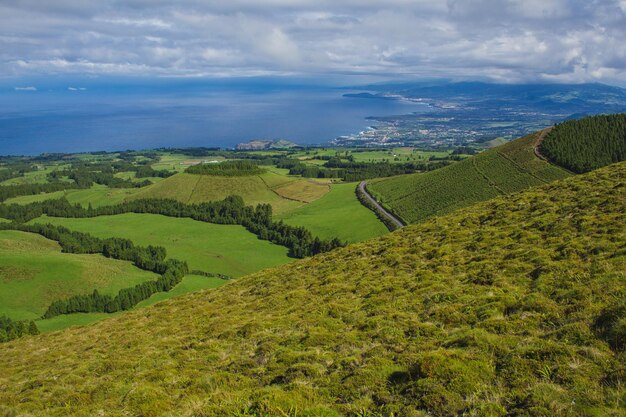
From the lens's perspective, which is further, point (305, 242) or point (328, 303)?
point (305, 242)

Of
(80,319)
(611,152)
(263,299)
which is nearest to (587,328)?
(263,299)

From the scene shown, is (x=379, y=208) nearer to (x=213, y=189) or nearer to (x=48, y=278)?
(x=213, y=189)

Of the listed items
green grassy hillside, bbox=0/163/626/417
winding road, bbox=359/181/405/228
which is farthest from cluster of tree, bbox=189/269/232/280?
green grassy hillside, bbox=0/163/626/417

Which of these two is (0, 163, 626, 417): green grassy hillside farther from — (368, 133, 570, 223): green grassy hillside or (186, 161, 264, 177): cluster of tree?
(186, 161, 264, 177): cluster of tree

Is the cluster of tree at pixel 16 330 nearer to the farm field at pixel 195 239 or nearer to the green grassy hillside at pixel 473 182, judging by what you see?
the farm field at pixel 195 239

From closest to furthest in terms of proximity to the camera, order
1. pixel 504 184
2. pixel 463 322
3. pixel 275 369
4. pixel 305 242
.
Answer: pixel 275 369 < pixel 463 322 < pixel 504 184 < pixel 305 242

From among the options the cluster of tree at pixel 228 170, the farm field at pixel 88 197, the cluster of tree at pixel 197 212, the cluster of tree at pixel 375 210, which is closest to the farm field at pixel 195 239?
the cluster of tree at pixel 197 212

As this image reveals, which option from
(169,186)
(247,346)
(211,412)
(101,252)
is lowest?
(101,252)

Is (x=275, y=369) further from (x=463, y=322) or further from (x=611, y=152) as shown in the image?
(x=611, y=152)
